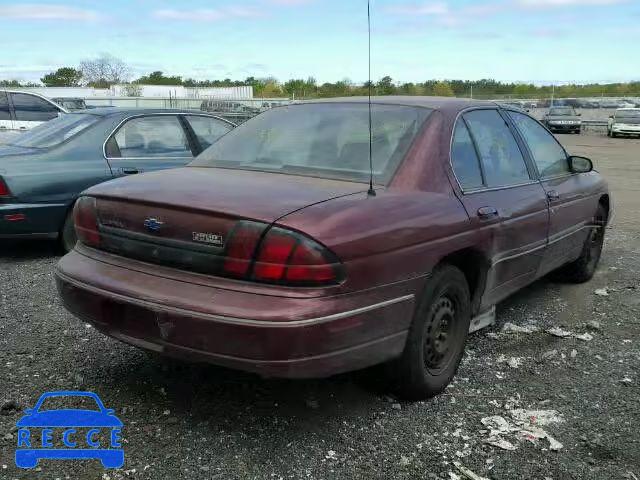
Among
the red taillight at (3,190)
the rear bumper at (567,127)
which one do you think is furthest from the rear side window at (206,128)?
the rear bumper at (567,127)

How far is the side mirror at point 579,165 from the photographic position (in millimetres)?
5125

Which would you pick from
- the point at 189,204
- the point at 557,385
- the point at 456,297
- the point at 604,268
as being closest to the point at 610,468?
the point at 557,385

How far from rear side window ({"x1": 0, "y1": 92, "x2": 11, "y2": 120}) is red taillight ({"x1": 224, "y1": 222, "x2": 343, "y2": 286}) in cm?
1148

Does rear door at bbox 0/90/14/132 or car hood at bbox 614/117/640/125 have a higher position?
rear door at bbox 0/90/14/132

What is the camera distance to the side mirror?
5.12 m

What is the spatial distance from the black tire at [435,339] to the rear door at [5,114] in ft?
36.3

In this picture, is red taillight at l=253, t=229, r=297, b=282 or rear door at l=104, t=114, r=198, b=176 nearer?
red taillight at l=253, t=229, r=297, b=282

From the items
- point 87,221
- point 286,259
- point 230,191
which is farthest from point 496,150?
point 87,221

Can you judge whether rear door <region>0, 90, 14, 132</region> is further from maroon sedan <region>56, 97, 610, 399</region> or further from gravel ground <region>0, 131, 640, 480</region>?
maroon sedan <region>56, 97, 610, 399</region>

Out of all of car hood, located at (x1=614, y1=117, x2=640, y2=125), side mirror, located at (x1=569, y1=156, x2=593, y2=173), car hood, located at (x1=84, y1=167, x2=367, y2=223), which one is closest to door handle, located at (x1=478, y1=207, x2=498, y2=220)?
car hood, located at (x1=84, y1=167, x2=367, y2=223)

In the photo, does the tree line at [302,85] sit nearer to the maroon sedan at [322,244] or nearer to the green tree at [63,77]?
the green tree at [63,77]

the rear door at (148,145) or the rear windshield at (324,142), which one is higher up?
the rear windshield at (324,142)

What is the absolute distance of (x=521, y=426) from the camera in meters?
3.23

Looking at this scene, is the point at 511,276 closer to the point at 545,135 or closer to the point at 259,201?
the point at 545,135
